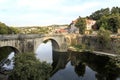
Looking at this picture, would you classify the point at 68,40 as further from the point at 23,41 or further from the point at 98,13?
the point at 98,13

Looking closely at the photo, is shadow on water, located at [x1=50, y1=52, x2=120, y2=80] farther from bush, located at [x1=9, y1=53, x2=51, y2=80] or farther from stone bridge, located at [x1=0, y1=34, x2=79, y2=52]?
bush, located at [x1=9, y1=53, x2=51, y2=80]

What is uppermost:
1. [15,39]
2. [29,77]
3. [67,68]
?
[15,39]

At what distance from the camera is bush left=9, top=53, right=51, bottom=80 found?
28484 millimetres

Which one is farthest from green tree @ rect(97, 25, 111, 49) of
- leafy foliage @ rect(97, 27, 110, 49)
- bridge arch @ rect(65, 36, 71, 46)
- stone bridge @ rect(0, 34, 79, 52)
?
stone bridge @ rect(0, 34, 79, 52)

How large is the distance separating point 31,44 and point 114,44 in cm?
2808

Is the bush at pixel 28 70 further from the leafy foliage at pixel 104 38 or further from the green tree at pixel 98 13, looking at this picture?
the green tree at pixel 98 13

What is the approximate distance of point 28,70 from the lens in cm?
2861

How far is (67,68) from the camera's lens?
50281mm

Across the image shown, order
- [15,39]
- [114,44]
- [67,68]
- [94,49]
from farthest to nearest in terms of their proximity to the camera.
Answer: [94,49]
[114,44]
[67,68]
[15,39]

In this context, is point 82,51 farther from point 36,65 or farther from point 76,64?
point 36,65

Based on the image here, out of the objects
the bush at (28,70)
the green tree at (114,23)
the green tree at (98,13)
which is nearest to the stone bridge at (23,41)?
the bush at (28,70)

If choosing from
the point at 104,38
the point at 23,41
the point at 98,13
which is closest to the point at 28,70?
the point at 23,41

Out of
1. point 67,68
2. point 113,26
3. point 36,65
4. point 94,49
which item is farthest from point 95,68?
point 113,26

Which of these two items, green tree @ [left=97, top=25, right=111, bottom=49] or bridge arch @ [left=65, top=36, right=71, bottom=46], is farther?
bridge arch @ [left=65, top=36, right=71, bottom=46]
